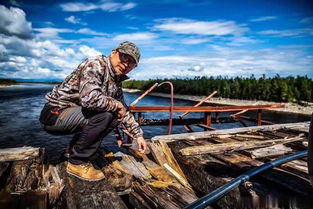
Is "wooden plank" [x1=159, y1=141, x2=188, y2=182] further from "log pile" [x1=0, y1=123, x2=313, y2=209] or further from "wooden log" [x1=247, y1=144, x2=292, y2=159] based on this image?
"wooden log" [x1=247, y1=144, x2=292, y2=159]

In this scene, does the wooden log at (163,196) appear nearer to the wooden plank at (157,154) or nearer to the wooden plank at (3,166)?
the wooden plank at (157,154)

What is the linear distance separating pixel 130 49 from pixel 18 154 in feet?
7.21

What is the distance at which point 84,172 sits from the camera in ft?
9.23

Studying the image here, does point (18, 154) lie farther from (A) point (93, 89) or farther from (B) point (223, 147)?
(B) point (223, 147)

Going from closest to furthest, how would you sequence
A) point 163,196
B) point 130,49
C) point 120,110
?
point 163,196 → point 130,49 → point 120,110

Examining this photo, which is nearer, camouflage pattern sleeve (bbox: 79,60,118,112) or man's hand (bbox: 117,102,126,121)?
camouflage pattern sleeve (bbox: 79,60,118,112)

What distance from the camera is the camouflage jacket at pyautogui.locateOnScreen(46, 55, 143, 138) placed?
2.72m

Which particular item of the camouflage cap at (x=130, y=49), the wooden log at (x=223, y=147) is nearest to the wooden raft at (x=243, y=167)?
the wooden log at (x=223, y=147)

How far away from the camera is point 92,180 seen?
273cm

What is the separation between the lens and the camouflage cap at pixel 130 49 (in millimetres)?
2793

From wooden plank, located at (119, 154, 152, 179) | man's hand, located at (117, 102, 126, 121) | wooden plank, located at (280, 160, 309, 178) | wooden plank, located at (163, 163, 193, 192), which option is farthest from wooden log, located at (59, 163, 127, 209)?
wooden plank, located at (280, 160, 309, 178)

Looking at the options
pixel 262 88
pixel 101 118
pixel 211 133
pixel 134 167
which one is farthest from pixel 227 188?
pixel 262 88

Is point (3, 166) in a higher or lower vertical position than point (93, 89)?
lower

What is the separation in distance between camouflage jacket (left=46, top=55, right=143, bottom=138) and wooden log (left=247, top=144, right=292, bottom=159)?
181cm
